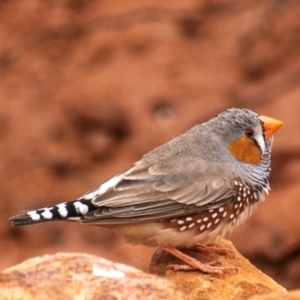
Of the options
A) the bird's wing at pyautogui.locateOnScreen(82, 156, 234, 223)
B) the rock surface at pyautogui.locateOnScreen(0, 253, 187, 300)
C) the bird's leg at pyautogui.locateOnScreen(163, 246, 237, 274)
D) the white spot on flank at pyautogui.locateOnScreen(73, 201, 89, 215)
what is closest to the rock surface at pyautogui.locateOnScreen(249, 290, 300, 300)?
the rock surface at pyautogui.locateOnScreen(0, 253, 187, 300)

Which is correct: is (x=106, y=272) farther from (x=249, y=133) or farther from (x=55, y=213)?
(x=249, y=133)

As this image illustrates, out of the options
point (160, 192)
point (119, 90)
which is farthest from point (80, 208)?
point (119, 90)

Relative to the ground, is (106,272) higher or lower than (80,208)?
lower

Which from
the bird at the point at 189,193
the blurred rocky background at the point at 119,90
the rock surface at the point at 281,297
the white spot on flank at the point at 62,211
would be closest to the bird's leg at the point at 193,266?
the bird at the point at 189,193

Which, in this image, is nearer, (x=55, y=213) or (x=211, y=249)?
(x=55, y=213)

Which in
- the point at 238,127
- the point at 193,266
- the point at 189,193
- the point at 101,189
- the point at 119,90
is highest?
the point at 119,90

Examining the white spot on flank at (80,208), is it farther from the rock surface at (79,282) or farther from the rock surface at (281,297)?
the rock surface at (281,297)

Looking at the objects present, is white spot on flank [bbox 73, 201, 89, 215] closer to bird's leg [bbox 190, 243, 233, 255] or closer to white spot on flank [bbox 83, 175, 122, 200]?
white spot on flank [bbox 83, 175, 122, 200]
